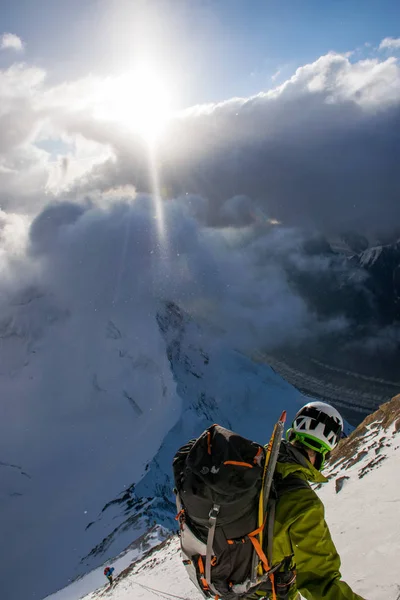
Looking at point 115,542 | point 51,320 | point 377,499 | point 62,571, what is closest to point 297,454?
point 377,499

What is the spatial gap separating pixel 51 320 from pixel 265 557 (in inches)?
6629

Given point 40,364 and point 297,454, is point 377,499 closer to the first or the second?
point 297,454

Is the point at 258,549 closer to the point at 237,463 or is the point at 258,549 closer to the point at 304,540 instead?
the point at 304,540

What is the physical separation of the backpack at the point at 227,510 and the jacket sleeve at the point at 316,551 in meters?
0.32

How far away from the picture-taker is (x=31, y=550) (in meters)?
89.1

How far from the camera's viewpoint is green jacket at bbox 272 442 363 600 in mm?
3531

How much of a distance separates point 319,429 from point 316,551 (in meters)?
1.23

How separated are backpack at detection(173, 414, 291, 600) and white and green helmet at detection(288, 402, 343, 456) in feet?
2.27

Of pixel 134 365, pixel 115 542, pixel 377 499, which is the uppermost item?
pixel 134 365

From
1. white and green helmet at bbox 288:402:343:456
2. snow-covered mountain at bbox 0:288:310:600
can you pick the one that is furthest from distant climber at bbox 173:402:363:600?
snow-covered mountain at bbox 0:288:310:600

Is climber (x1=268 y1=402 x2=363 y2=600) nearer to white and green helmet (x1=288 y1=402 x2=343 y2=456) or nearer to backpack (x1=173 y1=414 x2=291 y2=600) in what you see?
backpack (x1=173 y1=414 x2=291 y2=600)

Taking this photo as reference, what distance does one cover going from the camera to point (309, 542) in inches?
141

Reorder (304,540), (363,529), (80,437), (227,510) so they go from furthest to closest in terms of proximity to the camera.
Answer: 1. (80,437)
2. (363,529)
3. (227,510)
4. (304,540)

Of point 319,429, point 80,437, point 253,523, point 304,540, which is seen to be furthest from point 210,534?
point 80,437
